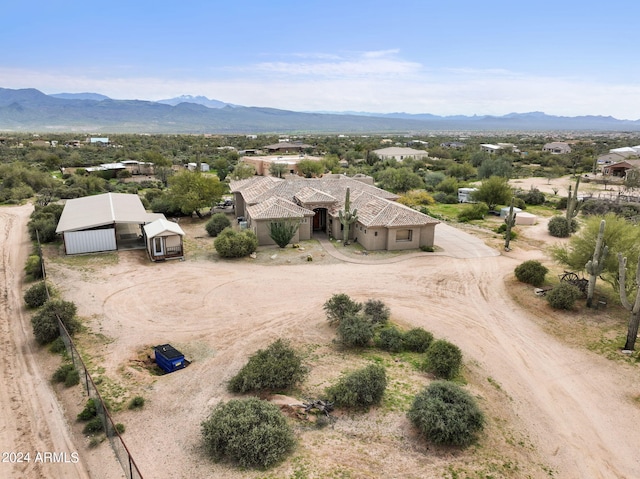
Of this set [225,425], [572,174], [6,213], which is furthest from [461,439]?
[572,174]

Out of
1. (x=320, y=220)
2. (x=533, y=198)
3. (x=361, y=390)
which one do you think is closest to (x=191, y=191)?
(x=320, y=220)

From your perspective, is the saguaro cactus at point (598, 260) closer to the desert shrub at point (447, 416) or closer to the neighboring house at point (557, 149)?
the desert shrub at point (447, 416)

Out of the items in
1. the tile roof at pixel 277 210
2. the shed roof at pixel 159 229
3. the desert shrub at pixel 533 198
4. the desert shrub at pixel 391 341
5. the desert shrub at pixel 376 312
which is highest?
the tile roof at pixel 277 210

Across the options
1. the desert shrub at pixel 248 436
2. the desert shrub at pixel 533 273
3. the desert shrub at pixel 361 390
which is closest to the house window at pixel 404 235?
the desert shrub at pixel 533 273

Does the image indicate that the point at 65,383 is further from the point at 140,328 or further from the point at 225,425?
the point at 225,425

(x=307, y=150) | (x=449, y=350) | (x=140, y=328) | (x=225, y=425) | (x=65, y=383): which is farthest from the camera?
(x=307, y=150)

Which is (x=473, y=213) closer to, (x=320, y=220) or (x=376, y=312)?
(x=320, y=220)

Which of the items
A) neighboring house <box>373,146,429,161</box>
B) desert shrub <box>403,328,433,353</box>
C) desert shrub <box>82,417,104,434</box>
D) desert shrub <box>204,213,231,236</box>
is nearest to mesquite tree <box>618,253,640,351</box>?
desert shrub <box>403,328,433,353</box>
